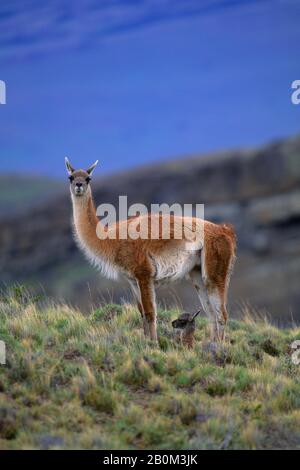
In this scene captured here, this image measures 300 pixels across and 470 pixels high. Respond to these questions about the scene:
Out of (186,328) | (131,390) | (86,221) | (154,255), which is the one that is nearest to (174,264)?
(154,255)

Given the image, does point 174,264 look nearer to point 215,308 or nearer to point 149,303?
point 149,303

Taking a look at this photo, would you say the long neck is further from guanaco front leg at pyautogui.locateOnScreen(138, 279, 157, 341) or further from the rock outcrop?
the rock outcrop

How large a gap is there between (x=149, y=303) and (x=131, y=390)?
1.89 m

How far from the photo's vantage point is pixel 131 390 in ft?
32.2

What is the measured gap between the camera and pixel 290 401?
1009 centimetres

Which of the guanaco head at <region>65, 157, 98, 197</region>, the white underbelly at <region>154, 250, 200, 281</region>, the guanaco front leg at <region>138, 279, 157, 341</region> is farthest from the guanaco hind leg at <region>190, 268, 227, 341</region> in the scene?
the guanaco head at <region>65, 157, 98, 197</region>

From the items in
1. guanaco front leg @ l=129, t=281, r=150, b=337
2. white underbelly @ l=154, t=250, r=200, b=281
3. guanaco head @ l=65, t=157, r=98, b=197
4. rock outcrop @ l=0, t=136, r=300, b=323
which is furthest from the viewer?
rock outcrop @ l=0, t=136, r=300, b=323

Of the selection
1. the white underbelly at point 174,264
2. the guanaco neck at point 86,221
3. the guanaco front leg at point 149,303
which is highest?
the guanaco neck at point 86,221

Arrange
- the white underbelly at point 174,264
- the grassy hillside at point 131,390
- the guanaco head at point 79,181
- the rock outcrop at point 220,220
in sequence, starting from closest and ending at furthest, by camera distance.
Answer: the grassy hillside at point 131,390, the white underbelly at point 174,264, the guanaco head at point 79,181, the rock outcrop at point 220,220

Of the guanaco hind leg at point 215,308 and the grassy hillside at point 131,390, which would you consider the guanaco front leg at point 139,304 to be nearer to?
the grassy hillside at point 131,390

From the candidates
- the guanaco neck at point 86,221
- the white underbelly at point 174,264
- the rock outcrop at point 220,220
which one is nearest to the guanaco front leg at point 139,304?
the white underbelly at point 174,264

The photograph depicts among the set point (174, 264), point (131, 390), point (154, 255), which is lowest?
point (131, 390)

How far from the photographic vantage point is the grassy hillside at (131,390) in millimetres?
8742

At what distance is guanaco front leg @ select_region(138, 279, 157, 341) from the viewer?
11.5 metres
